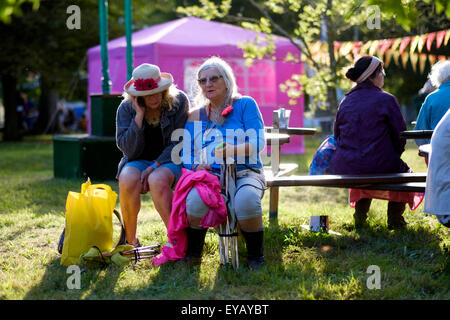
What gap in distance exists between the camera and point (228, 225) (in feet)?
11.9

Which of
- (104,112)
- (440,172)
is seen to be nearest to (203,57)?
(104,112)

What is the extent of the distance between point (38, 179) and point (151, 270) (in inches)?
203

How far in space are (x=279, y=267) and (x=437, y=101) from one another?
2298 millimetres

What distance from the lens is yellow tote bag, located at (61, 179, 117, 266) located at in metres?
3.82

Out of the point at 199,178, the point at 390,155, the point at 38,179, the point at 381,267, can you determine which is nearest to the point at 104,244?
the point at 199,178

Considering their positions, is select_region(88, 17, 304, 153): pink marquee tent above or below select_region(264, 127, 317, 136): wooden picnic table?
above

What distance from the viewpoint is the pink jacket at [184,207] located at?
348cm

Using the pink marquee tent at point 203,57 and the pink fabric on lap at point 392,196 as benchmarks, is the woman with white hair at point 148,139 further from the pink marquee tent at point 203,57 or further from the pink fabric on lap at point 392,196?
the pink marquee tent at point 203,57

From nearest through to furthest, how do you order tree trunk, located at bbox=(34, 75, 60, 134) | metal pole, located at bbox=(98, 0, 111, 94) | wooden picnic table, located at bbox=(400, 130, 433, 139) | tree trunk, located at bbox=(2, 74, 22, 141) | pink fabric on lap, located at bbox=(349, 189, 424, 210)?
1. wooden picnic table, located at bbox=(400, 130, 433, 139)
2. pink fabric on lap, located at bbox=(349, 189, 424, 210)
3. metal pole, located at bbox=(98, 0, 111, 94)
4. tree trunk, located at bbox=(2, 74, 22, 141)
5. tree trunk, located at bbox=(34, 75, 60, 134)

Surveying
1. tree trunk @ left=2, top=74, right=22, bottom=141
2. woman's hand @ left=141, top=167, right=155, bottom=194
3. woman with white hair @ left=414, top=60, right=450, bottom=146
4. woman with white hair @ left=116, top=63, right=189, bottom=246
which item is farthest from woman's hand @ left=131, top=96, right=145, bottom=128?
tree trunk @ left=2, top=74, right=22, bottom=141

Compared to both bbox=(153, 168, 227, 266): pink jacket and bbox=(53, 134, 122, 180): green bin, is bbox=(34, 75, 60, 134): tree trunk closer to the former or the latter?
bbox=(53, 134, 122, 180): green bin

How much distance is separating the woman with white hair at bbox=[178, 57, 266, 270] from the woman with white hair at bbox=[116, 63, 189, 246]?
7.0 inches

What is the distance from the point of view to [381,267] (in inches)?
142
